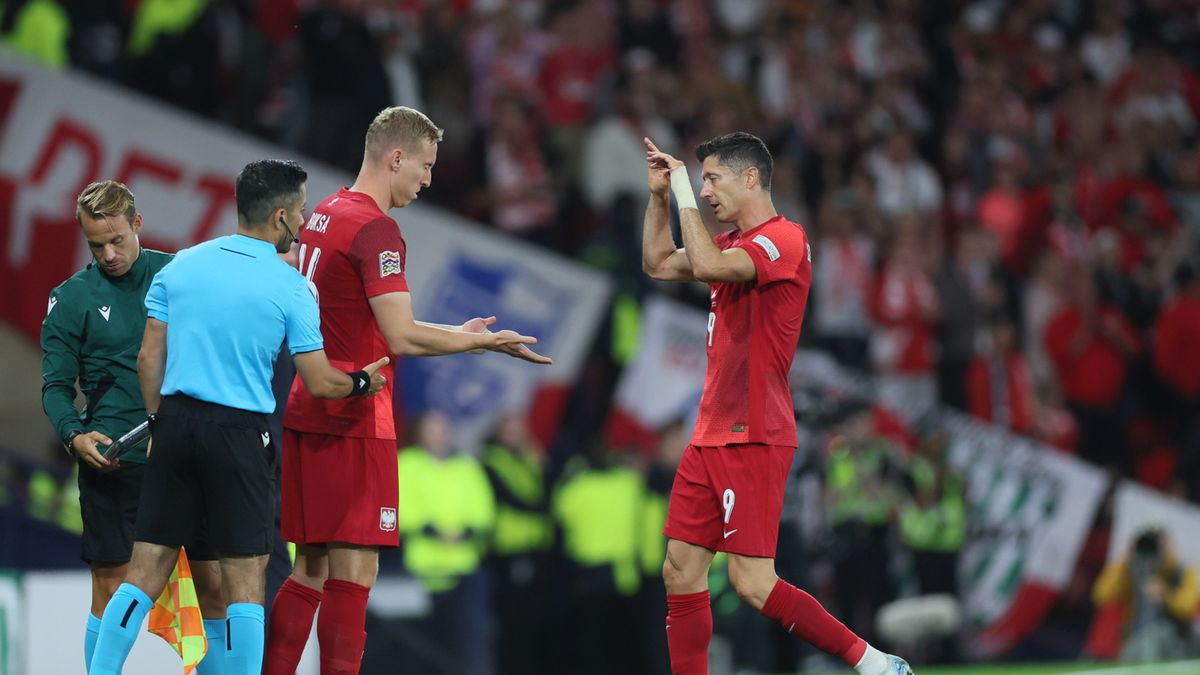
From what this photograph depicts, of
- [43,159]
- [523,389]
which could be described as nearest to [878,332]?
[523,389]

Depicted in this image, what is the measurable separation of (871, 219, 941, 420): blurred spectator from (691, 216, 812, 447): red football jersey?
26.6 feet

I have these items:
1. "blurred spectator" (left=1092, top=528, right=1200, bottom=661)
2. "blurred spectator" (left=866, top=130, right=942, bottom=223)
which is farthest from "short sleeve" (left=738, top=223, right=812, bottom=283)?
"blurred spectator" (left=866, top=130, right=942, bottom=223)

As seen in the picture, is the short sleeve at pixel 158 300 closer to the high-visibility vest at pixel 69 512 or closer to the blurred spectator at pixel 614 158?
the high-visibility vest at pixel 69 512

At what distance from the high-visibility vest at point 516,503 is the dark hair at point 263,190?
6.33m

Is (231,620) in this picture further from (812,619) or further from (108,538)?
(812,619)

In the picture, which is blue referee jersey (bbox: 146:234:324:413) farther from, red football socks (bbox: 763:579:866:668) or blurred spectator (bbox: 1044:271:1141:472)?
blurred spectator (bbox: 1044:271:1141:472)

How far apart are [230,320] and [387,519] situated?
1.02 m

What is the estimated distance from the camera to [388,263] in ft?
20.9

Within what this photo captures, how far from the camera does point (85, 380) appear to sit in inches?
266

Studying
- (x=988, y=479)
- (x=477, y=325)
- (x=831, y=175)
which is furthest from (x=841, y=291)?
(x=477, y=325)

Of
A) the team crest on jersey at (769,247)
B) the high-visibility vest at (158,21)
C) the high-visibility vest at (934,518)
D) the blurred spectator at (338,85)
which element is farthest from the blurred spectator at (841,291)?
the team crest on jersey at (769,247)

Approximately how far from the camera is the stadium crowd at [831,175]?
41.4 ft

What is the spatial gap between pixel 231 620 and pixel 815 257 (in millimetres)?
9522

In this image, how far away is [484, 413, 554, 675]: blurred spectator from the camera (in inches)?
478
